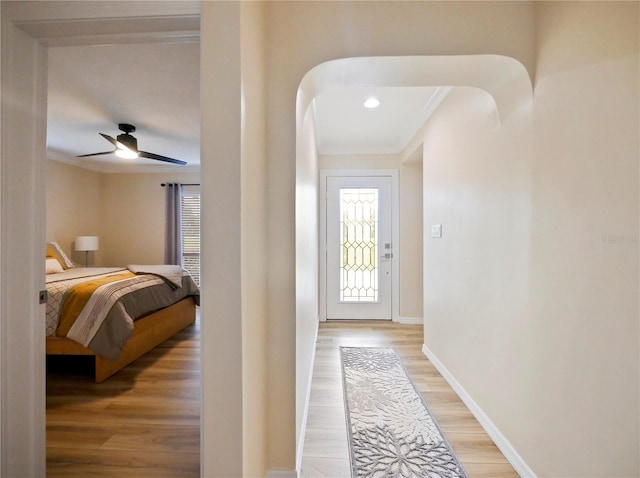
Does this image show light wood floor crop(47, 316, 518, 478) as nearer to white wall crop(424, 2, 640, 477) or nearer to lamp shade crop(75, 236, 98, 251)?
white wall crop(424, 2, 640, 477)

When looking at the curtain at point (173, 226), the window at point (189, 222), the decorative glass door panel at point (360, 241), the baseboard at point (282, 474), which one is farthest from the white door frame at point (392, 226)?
the baseboard at point (282, 474)

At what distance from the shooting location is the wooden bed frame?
2477mm

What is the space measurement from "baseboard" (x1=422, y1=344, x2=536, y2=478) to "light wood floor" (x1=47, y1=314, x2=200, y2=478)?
1.72 meters

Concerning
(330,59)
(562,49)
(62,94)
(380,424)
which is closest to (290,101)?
(330,59)

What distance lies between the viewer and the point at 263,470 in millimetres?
1404

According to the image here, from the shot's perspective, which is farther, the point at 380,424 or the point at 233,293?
the point at 380,424

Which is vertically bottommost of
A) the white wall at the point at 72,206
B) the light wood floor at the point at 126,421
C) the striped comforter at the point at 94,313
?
the light wood floor at the point at 126,421

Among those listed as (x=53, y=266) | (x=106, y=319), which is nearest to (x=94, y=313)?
(x=106, y=319)

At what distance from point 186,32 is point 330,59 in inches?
26.2

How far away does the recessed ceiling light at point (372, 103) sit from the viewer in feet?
8.94

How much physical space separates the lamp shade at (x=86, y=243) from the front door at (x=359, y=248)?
390cm

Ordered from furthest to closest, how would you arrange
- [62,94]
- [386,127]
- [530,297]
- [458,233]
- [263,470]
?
[386,127], [62,94], [458,233], [530,297], [263,470]

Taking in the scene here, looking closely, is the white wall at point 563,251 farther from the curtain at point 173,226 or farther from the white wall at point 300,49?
the curtain at point 173,226

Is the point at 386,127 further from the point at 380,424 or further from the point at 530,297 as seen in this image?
the point at 380,424
